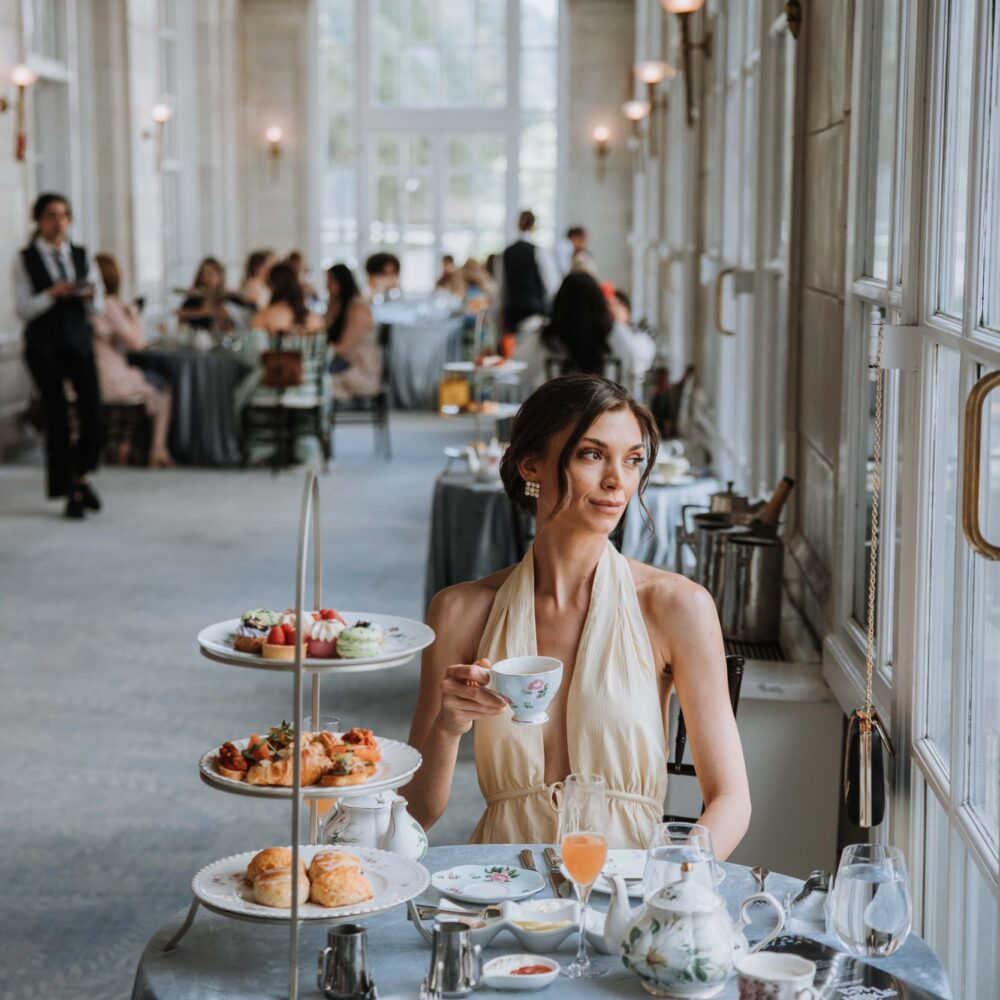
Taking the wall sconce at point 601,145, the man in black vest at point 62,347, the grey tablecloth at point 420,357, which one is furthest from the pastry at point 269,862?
the wall sconce at point 601,145

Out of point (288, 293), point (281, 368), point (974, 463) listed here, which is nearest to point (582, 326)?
point (281, 368)

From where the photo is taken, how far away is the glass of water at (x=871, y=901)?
5.73ft

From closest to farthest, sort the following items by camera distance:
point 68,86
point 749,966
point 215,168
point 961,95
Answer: point 749,966 < point 961,95 < point 68,86 < point 215,168

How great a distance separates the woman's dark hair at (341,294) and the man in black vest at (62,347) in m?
2.48

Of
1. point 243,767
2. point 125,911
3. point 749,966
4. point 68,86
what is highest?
point 68,86

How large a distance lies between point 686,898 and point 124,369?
9.37 m

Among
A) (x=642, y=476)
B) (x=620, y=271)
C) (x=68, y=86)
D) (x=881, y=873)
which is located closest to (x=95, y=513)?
Answer: (x=68, y=86)

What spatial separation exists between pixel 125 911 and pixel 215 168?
14144mm

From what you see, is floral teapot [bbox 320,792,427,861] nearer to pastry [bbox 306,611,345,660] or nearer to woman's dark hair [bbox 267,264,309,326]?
pastry [bbox 306,611,345,660]

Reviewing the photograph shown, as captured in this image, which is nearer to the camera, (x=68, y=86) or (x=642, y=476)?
(x=642, y=476)

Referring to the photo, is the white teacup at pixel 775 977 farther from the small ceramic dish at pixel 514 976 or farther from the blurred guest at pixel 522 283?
the blurred guest at pixel 522 283

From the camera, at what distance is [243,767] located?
1802 millimetres

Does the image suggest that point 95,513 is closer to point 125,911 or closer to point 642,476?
point 125,911

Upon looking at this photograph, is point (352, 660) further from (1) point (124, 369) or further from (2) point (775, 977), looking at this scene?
(1) point (124, 369)
